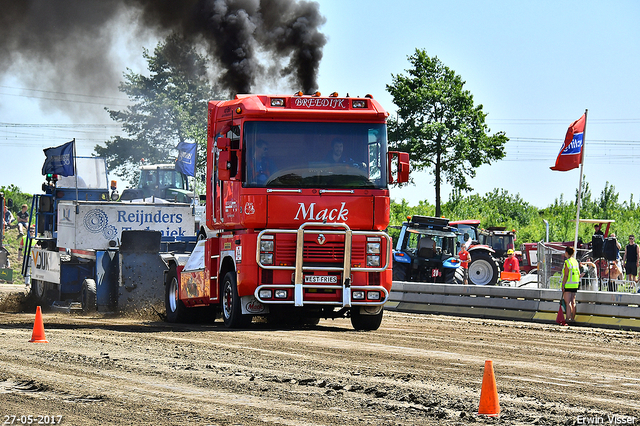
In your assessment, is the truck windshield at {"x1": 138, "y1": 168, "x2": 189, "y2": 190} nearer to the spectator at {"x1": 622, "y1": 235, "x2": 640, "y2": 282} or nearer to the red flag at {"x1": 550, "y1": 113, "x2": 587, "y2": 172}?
the red flag at {"x1": 550, "y1": 113, "x2": 587, "y2": 172}

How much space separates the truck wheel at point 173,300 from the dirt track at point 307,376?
2.14 m

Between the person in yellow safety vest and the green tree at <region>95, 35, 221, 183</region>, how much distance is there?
118ft

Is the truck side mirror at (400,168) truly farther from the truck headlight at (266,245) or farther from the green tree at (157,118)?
the green tree at (157,118)

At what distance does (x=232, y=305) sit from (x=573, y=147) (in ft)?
34.4

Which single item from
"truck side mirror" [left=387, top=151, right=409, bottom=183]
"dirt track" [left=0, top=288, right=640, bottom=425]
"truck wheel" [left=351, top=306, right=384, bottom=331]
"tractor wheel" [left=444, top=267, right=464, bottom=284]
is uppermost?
"truck side mirror" [left=387, top=151, right=409, bottom=183]

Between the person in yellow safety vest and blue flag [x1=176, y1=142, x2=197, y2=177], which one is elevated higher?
blue flag [x1=176, y1=142, x2=197, y2=177]

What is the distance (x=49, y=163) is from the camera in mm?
23375

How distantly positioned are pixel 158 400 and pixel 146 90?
50459 mm

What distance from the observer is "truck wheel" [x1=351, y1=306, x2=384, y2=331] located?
1491cm

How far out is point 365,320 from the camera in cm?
1501

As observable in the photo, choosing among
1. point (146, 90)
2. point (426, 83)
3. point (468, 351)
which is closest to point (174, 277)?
point (468, 351)

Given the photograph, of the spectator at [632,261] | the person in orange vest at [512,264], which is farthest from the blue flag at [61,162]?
the person in orange vest at [512,264]

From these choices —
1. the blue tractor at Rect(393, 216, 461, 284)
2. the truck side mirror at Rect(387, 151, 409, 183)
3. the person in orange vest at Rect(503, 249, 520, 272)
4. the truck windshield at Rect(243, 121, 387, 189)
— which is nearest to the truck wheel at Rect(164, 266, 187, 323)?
the truck windshield at Rect(243, 121, 387, 189)

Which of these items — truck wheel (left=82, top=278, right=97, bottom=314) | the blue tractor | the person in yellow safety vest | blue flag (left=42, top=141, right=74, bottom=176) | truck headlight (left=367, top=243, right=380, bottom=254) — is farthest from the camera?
the blue tractor
